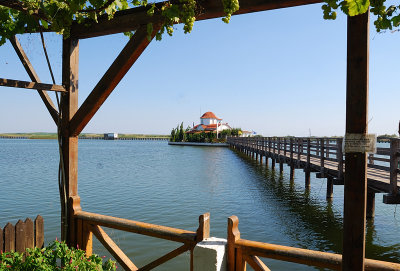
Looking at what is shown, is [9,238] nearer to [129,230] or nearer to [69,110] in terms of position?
[129,230]

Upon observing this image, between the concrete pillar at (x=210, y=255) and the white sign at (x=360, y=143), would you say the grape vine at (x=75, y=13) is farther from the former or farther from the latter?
the concrete pillar at (x=210, y=255)

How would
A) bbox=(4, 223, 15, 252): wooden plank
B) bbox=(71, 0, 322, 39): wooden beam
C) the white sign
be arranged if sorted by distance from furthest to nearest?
bbox=(4, 223, 15, 252): wooden plank → bbox=(71, 0, 322, 39): wooden beam → the white sign

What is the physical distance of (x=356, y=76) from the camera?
2.21 meters

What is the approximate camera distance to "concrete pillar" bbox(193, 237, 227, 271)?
133 inches

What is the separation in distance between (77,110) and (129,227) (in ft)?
5.23

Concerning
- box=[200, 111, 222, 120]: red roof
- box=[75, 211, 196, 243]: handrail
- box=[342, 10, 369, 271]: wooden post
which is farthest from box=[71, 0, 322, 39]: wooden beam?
box=[200, 111, 222, 120]: red roof

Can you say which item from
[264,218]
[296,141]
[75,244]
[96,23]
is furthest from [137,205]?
[96,23]

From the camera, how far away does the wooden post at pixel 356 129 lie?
2.20 meters

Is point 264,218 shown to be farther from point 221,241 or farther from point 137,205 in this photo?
point 221,241

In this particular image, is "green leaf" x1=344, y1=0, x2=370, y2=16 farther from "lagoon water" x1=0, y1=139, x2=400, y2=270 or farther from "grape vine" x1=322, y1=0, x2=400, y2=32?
"lagoon water" x1=0, y1=139, x2=400, y2=270

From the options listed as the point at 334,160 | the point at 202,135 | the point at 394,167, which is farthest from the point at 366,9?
the point at 202,135

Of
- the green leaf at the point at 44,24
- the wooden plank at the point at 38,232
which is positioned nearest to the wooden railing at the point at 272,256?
the wooden plank at the point at 38,232

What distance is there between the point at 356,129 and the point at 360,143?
3.7 inches

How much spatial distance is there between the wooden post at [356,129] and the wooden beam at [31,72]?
3.63 meters
